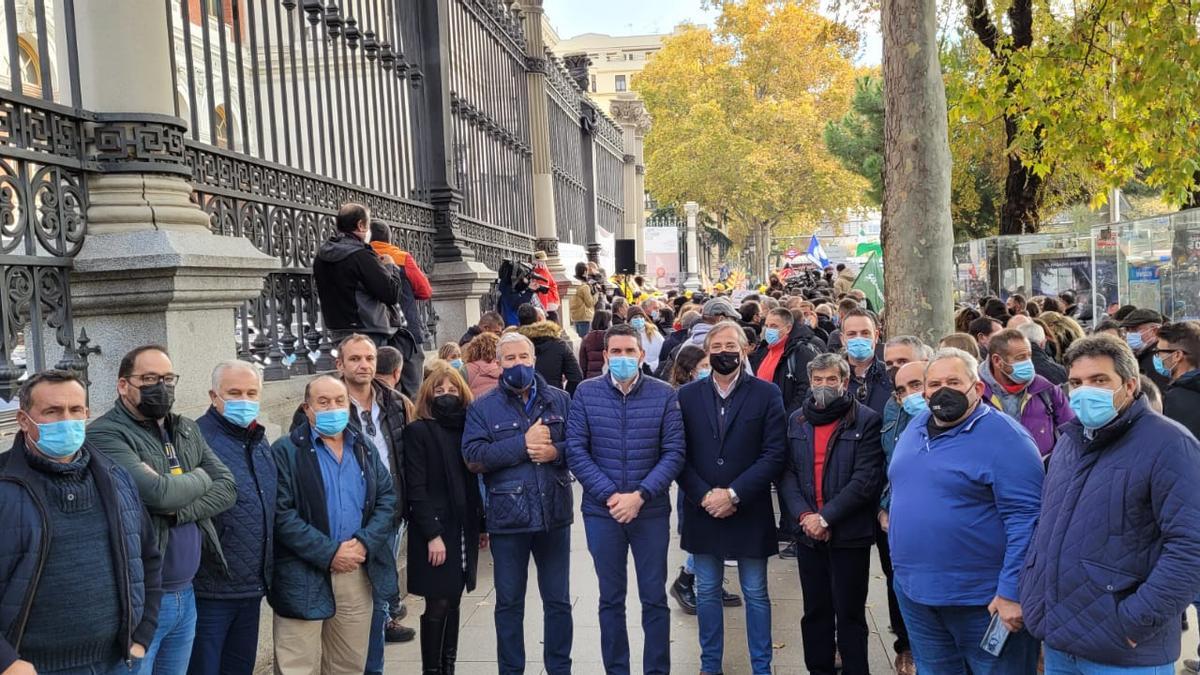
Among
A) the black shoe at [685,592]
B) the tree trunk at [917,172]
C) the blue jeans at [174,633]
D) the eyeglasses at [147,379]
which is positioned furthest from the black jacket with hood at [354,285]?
the tree trunk at [917,172]

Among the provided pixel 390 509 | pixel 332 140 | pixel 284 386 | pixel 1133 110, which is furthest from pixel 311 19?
pixel 1133 110

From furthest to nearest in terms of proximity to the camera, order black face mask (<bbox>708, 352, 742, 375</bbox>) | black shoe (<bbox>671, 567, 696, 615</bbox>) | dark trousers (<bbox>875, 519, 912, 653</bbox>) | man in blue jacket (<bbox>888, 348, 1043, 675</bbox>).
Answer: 1. black shoe (<bbox>671, 567, 696, 615</bbox>)
2. dark trousers (<bbox>875, 519, 912, 653</bbox>)
3. black face mask (<bbox>708, 352, 742, 375</bbox>)
4. man in blue jacket (<bbox>888, 348, 1043, 675</bbox>)

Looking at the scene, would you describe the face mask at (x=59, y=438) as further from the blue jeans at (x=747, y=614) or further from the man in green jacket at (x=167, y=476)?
the blue jeans at (x=747, y=614)

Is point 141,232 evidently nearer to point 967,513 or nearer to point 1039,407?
point 967,513

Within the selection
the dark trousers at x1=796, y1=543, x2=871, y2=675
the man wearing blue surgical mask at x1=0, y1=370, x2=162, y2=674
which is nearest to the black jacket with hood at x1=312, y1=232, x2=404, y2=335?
the dark trousers at x1=796, y1=543, x2=871, y2=675

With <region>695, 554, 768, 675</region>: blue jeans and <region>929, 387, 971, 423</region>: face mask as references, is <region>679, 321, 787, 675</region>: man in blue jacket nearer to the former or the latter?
<region>695, 554, 768, 675</region>: blue jeans

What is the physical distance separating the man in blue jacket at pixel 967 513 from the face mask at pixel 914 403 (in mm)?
461

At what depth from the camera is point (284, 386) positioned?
7.15 metres

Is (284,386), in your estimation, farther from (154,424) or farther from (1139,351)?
(1139,351)

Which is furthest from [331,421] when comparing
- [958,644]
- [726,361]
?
[958,644]

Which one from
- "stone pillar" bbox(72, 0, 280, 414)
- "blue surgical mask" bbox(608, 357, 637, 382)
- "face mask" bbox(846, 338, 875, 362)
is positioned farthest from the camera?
"face mask" bbox(846, 338, 875, 362)

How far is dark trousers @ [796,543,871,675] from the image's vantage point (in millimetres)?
5387

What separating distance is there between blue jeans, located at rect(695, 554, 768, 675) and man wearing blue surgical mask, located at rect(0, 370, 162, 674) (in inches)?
117

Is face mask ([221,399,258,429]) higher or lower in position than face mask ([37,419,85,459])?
lower
